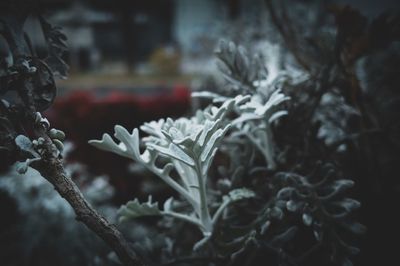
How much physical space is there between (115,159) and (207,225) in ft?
5.09

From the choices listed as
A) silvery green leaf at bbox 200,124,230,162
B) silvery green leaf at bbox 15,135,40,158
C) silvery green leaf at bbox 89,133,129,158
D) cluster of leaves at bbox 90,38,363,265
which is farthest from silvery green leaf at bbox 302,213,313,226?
silvery green leaf at bbox 15,135,40,158

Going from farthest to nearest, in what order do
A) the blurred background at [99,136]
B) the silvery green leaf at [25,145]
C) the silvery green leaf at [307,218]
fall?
the blurred background at [99,136]
the silvery green leaf at [307,218]
the silvery green leaf at [25,145]

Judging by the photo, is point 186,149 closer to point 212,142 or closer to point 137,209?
point 212,142

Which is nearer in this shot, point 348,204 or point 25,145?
point 25,145

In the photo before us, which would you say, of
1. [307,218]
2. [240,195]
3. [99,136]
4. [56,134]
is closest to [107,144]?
[56,134]

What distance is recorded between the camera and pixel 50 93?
569mm

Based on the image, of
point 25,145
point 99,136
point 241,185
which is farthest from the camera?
point 99,136

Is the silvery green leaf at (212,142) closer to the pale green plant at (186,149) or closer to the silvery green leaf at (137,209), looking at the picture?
the pale green plant at (186,149)

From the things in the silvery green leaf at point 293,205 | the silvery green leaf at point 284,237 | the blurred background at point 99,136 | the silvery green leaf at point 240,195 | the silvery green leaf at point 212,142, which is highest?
the blurred background at point 99,136

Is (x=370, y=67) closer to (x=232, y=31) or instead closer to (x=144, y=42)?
(x=232, y=31)

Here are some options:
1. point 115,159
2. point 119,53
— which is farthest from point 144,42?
point 115,159

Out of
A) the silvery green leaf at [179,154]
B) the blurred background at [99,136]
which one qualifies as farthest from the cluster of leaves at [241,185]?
A: the blurred background at [99,136]

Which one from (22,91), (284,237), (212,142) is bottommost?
(284,237)

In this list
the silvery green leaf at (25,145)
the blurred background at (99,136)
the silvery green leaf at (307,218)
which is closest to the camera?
the silvery green leaf at (25,145)
